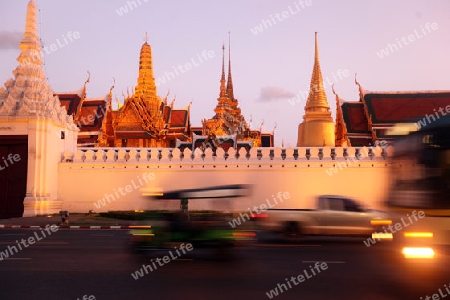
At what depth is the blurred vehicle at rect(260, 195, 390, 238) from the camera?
13.6m

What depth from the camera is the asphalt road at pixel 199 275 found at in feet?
22.3

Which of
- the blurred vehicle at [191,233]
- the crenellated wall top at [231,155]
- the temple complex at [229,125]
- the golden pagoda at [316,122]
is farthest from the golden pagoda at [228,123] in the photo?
the blurred vehicle at [191,233]

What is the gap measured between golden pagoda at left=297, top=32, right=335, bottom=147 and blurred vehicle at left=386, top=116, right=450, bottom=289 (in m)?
33.8

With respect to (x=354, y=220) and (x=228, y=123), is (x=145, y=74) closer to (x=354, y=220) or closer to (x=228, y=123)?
(x=228, y=123)

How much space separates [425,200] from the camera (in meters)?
6.90

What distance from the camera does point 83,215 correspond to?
23109 millimetres

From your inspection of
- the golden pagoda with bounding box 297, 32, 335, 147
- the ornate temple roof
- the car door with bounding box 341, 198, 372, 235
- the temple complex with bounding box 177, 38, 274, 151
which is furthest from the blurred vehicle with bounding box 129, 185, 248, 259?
the temple complex with bounding box 177, 38, 274, 151

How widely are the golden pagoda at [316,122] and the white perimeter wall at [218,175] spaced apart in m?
18.1

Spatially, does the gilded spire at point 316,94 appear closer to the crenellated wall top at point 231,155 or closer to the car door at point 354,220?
the crenellated wall top at point 231,155

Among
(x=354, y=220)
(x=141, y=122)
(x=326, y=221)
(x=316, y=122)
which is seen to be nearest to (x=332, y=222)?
(x=326, y=221)

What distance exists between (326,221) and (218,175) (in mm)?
10355

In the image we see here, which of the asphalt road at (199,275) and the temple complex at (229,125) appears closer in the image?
the asphalt road at (199,275)

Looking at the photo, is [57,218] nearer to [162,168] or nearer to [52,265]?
[162,168]

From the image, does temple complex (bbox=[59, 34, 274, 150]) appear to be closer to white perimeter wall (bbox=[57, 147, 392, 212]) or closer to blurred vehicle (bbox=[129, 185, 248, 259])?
white perimeter wall (bbox=[57, 147, 392, 212])
